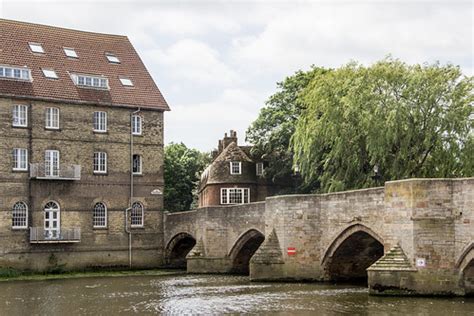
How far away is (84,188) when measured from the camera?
42.7 meters

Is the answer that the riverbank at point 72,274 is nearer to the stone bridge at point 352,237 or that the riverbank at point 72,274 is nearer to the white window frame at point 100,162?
the stone bridge at point 352,237

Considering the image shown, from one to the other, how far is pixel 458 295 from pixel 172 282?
47.1 ft

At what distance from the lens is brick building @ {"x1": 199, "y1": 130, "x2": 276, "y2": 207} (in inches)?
2157

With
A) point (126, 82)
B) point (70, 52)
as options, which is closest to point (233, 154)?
point (126, 82)

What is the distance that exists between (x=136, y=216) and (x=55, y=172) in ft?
18.0

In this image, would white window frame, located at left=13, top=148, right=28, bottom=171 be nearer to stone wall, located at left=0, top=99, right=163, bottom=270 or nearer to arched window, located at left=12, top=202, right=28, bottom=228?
stone wall, located at left=0, top=99, right=163, bottom=270

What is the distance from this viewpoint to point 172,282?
35.2 metres

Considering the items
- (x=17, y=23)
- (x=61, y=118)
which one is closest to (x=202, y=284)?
(x=61, y=118)

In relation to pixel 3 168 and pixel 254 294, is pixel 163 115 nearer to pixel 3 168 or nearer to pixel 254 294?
pixel 3 168

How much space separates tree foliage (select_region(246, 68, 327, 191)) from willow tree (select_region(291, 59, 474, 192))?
973 cm

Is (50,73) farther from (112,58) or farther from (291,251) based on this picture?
(291,251)

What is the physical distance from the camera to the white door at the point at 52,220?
136 feet

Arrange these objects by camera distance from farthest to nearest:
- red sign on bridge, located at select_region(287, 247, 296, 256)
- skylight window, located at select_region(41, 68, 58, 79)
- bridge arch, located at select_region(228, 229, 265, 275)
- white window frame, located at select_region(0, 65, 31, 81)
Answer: skylight window, located at select_region(41, 68, 58, 79)
white window frame, located at select_region(0, 65, 31, 81)
bridge arch, located at select_region(228, 229, 265, 275)
red sign on bridge, located at select_region(287, 247, 296, 256)

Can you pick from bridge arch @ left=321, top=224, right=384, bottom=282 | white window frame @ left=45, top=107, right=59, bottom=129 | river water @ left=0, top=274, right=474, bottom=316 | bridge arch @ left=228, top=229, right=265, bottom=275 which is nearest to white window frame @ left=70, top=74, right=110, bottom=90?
white window frame @ left=45, top=107, right=59, bottom=129
